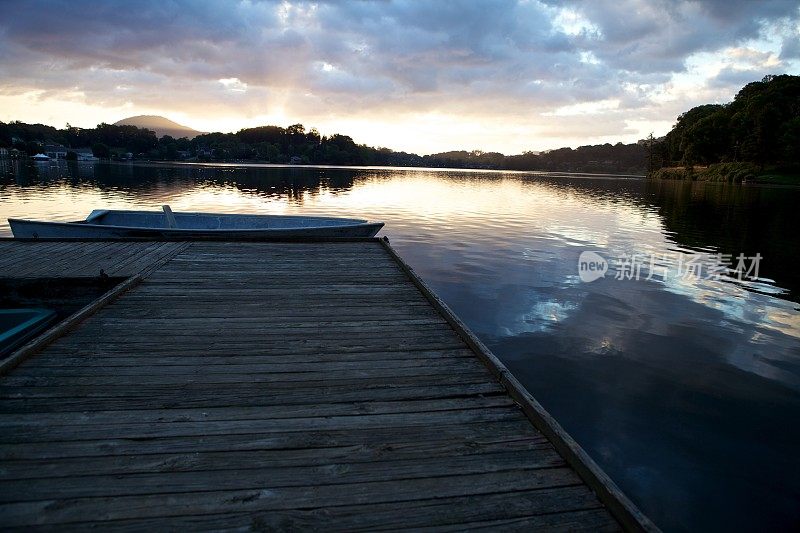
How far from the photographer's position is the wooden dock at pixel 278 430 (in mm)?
2562

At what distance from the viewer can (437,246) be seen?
1830 cm

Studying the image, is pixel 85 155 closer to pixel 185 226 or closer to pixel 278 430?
pixel 185 226

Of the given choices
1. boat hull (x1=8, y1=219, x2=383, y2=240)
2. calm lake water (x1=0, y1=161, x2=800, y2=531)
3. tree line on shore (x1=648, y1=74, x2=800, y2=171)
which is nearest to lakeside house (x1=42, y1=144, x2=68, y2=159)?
calm lake water (x1=0, y1=161, x2=800, y2=531)

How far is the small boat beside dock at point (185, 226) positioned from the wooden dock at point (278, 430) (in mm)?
5666

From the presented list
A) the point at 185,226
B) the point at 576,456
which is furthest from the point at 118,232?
the point at 576,456

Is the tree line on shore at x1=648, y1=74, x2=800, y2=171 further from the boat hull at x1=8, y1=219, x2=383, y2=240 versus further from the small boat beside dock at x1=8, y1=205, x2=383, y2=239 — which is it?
the boat hull at x1=8, y1=219, x2=383, y2=240

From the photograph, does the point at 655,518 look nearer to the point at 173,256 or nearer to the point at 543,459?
the point at 543,459

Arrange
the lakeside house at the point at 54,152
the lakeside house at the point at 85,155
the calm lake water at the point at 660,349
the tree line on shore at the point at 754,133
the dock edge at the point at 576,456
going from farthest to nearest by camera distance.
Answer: the lakeside house at the point at 85,155
the lakeside house at the point at 54,152
the tree line on shore at the point at 754,133
the calm lake water at the point at 660,349
the dock edge at the point at 576,456

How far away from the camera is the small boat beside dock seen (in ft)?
37.4

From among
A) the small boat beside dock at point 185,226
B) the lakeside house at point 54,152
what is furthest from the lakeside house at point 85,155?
the small boat beside dock at point 185,226

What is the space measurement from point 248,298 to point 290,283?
1016 millimetres

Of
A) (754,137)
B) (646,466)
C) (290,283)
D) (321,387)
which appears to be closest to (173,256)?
(290,283)

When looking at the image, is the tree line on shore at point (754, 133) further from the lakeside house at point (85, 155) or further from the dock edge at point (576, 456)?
the lakeside house at point (85, 155)

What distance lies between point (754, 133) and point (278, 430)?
99623 mm
